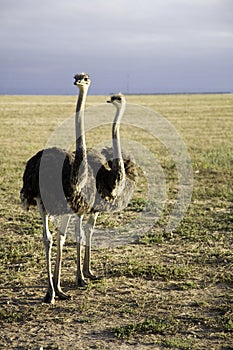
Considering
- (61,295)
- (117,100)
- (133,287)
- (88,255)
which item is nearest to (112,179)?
(117,100)

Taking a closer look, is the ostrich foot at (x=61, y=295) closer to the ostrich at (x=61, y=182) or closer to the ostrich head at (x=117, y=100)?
the ostrich at (x=61, y=182)

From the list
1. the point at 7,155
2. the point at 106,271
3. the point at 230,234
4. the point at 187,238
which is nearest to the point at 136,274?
the point at 106,271

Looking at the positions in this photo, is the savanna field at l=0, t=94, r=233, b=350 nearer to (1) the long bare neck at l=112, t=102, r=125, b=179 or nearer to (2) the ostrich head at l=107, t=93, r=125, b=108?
(1) the long bare neck at l=112, t=102, r=125, b=179

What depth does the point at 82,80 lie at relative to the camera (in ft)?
17.4

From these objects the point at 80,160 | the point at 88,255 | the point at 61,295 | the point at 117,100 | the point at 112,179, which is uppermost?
the point at 117,100

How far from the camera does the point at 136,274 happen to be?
6.05 metres

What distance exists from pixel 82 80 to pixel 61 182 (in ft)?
3.31

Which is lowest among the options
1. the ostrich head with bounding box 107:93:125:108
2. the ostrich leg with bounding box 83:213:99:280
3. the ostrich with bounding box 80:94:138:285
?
the ostrich leg with bounding box 83:213:99:280

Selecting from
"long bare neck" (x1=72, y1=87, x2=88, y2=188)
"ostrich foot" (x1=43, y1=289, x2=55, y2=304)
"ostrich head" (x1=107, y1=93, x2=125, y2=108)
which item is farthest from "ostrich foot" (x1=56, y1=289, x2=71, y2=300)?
"ostrich head" (x1=107, y1=93, x2=125, y2=108)

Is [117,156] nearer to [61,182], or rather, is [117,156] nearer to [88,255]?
[61,182]

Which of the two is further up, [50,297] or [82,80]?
[82,80]

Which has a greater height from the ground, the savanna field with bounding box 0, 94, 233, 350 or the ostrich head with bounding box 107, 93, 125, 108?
the ostrich head with bounding box 107, 93, 125, 108

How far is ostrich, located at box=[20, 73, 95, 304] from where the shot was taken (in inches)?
200

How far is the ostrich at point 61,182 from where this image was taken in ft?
16.7
